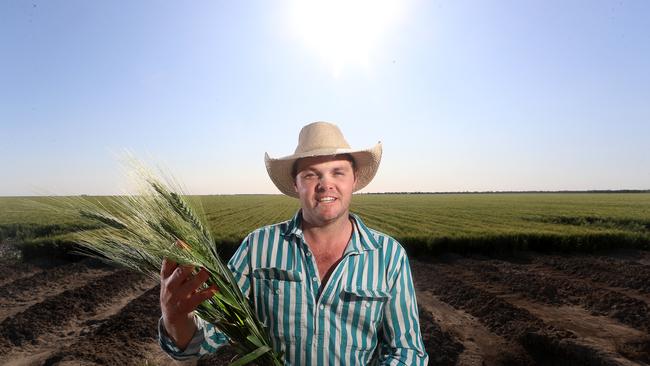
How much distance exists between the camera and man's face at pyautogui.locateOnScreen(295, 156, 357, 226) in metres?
1.77

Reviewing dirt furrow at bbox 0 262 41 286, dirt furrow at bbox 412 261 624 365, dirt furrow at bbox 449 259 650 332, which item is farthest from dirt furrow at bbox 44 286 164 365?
dirt furrow at bbox 449 259 650 332

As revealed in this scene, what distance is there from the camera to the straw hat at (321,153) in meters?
1.84

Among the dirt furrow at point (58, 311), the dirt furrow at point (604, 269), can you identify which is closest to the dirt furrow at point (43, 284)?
the dirt furrow at point (58, 311)

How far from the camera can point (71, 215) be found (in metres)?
1.45

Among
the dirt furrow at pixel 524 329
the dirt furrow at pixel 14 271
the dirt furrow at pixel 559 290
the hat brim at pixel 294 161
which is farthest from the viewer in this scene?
the dirt furrow at pixel 14 271

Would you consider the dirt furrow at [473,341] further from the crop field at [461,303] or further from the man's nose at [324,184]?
the man's nose at [324,184]

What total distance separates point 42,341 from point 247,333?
24.3ft

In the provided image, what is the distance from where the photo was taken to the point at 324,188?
1765 millimetres

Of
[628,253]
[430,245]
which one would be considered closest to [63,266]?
[430,245]

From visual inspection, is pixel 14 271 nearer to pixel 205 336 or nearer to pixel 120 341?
pixel 120 341

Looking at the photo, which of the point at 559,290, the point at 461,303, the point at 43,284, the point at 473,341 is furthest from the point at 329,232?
the point at 43,284

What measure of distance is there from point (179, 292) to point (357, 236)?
2.44 ft

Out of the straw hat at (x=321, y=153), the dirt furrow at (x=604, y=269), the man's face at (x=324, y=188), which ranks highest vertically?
the straw hat at (x=321, y=153)

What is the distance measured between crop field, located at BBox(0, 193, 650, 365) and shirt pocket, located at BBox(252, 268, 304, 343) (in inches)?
31.3
